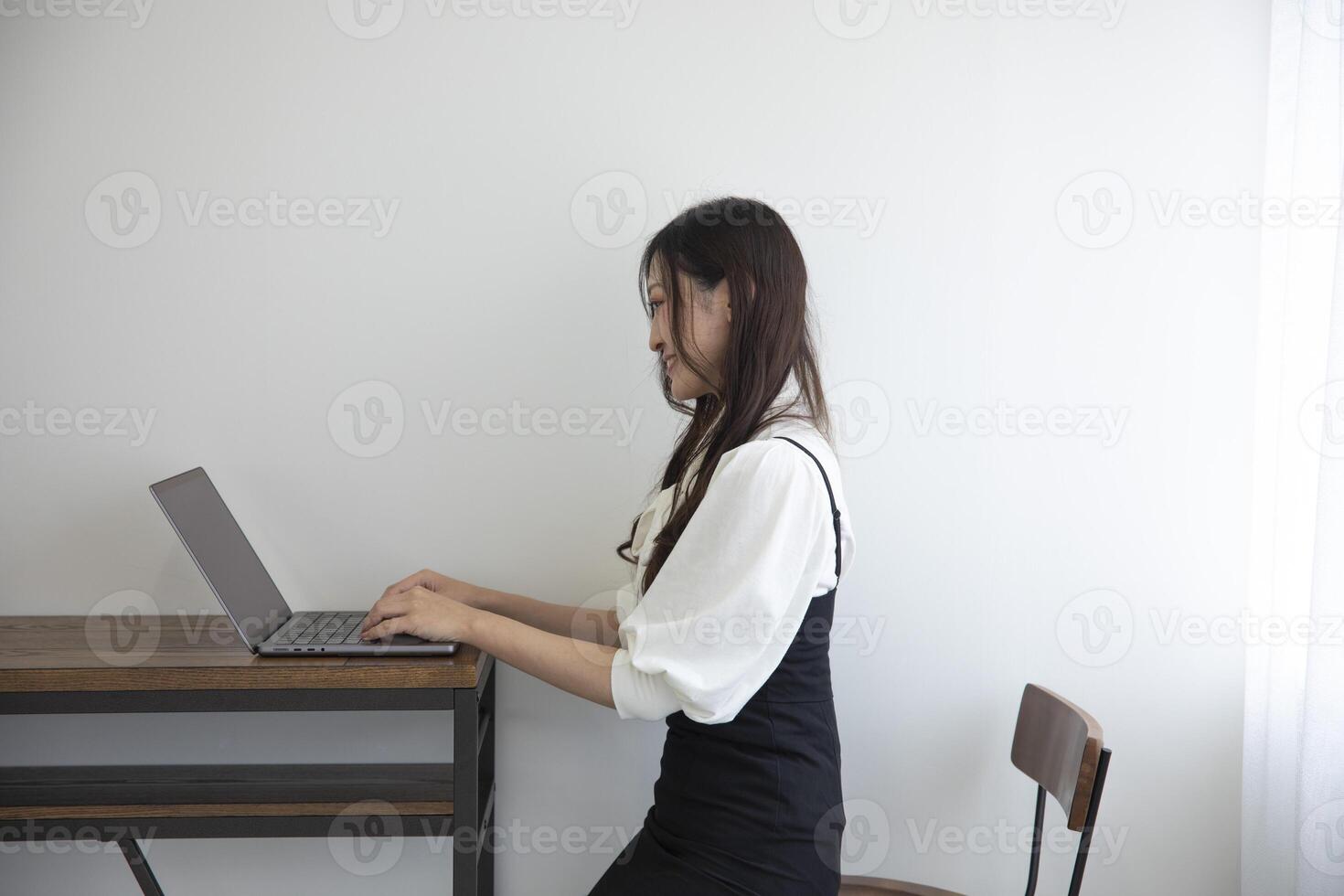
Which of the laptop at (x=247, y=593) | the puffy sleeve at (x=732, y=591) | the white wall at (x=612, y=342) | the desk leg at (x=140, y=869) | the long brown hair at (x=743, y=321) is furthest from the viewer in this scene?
the white wall at (x=612, y=342)

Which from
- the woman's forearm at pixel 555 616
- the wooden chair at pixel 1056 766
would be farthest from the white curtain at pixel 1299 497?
the woman's forearm at pixel 555 616

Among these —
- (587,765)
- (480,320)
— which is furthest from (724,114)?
(587,765)

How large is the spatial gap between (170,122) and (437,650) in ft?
3.51

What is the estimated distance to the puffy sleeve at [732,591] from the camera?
3.68 ft

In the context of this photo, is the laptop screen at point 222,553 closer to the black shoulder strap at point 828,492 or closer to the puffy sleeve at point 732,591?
the puffy sleeve at point 732,591

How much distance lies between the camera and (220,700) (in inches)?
51.6

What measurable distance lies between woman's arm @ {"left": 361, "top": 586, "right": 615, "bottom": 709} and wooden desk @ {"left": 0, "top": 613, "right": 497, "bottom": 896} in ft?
0.20

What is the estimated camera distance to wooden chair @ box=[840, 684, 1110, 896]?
4.31ft

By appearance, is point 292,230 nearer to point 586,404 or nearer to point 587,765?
point 586,404

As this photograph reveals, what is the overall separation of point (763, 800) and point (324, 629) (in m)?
0.75

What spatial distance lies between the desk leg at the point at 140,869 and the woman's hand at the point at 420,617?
21.5 inches

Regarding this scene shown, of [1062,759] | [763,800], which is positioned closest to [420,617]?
[763,800]

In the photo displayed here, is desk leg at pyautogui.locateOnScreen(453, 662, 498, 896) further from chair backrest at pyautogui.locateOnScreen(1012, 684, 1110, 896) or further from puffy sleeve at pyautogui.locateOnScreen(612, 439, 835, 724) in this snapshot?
chair backrest at pyautogui.locateOnScreen(1012, 684, 1110, 896)

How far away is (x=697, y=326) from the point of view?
1.28 m
